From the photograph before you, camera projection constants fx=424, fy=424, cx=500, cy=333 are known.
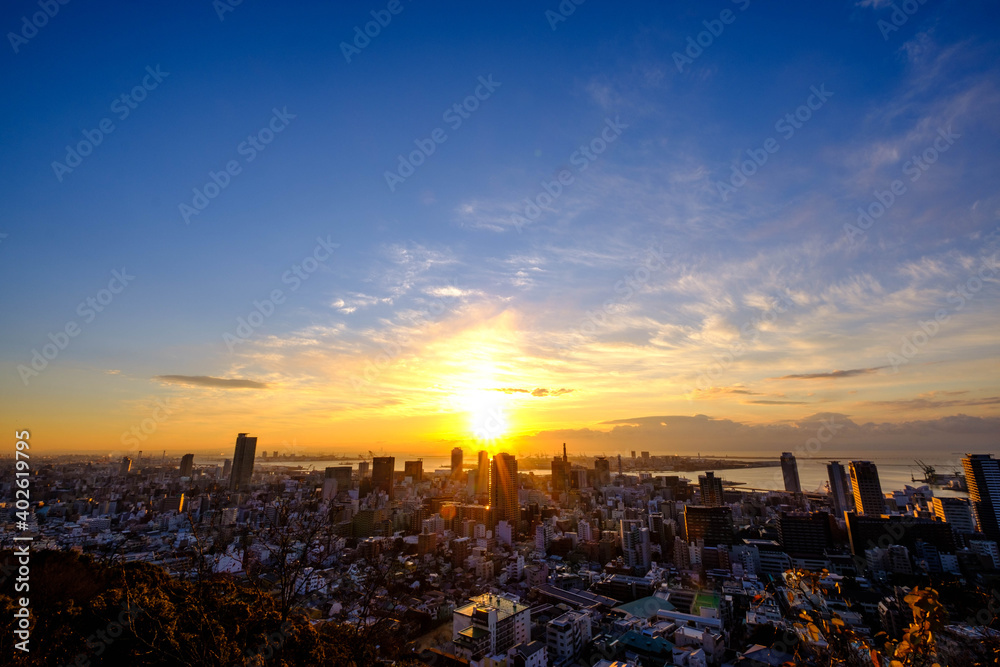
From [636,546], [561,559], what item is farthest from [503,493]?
Answer: [636,546]

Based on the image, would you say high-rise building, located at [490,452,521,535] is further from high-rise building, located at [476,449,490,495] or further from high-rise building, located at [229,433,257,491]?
high-rise building, located at [229,433,257,491]

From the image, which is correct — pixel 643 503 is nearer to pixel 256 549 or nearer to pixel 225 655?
pixel 256 549

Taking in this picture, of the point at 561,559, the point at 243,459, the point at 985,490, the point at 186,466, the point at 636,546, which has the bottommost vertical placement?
the point at 561,559

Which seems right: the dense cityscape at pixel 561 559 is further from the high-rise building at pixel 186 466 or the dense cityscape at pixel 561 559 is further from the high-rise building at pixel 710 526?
the high-rise building at pixel 186 466

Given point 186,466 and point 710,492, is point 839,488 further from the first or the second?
point 186,466

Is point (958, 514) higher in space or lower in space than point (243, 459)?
lower

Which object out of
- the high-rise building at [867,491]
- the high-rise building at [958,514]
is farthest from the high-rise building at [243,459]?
the high-rise building at [958,514]

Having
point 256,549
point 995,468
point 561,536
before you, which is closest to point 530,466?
point 561,536

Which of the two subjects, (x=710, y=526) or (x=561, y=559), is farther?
(x=710, y=526)
